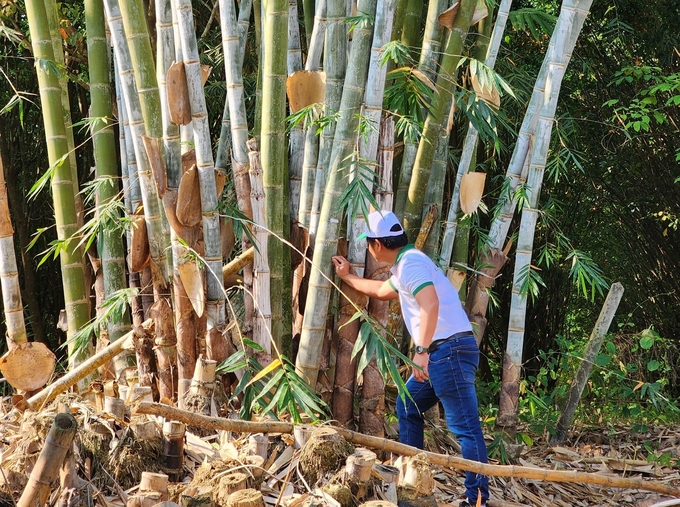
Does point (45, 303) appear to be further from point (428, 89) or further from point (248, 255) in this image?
point (428, 89)

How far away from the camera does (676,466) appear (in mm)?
3742

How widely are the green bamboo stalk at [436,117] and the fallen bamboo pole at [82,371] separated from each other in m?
1.09

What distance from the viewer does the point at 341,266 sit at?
2777 mm

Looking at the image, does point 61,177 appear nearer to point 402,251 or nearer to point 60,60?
point 60,60

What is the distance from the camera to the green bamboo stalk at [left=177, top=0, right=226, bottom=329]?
8.54 ft

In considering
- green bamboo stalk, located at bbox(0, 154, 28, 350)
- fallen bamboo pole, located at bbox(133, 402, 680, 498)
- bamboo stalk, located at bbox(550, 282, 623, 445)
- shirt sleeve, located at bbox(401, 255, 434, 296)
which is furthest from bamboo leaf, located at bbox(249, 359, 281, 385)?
bamboo stalk, located at bbox(550, 282, 623, 445)

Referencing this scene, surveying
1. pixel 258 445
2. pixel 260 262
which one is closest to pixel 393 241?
pixel 260 262

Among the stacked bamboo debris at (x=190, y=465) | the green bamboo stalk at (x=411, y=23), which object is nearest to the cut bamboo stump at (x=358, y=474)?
the stacked bamboo debris at (x=190, y=465)

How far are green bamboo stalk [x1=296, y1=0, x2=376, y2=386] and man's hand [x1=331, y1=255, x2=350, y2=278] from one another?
0.08ft

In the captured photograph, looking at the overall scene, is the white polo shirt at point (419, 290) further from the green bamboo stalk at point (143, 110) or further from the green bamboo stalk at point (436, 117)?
the green bamboo stalk at point (143, 110)

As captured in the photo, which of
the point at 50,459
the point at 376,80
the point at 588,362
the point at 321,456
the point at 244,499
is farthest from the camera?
the point at 588,362

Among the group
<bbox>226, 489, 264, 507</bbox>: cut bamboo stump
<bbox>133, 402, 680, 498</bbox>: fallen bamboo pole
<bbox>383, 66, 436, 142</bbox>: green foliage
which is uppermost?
<bbox>383, 66, 436, 142</bbox>: green foliage

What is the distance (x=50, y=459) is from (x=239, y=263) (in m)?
1.23

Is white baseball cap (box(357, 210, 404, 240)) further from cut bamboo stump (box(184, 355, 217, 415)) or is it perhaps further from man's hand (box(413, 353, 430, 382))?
cut bamboo stump (box(184, 355, 217, 415))
